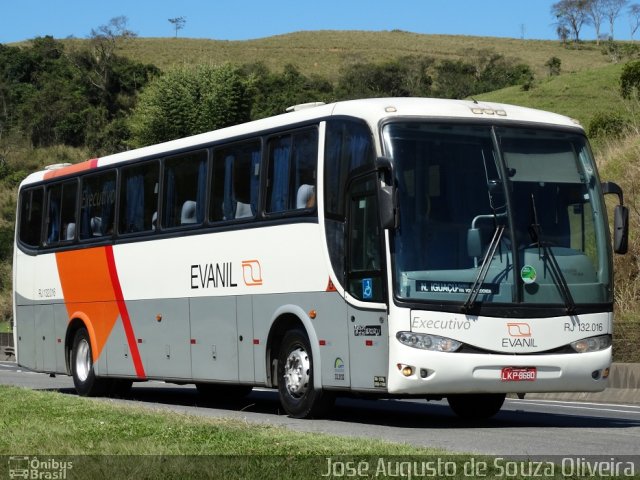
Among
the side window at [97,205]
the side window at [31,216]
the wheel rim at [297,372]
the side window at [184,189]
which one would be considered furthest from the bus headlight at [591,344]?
the side window at [31,216]

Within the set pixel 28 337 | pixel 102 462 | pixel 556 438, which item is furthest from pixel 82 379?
pixel 102 462

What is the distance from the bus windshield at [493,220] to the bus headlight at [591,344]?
411mm

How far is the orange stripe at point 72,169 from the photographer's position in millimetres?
21500

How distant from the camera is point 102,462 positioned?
9797 millimetres

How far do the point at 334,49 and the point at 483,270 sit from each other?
481 feet

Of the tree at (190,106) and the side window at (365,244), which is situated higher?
the tree at (190,106)

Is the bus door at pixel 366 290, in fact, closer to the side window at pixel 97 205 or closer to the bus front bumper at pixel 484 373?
the bus front bumper at pixel 484 373

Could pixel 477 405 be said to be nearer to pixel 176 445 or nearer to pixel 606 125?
pixel 176 445

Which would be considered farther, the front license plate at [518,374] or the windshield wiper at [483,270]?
the front license plate at [518,374]

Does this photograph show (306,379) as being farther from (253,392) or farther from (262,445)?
(253,392)

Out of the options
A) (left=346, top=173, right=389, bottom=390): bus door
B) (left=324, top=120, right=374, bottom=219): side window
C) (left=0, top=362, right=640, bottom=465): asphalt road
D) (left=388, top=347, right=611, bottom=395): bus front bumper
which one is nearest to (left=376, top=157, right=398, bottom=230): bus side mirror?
(left=346, top=173, right=389, bottom=390): bus door

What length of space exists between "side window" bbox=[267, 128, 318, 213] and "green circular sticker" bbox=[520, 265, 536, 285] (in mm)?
2577

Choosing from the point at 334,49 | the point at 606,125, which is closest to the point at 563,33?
the point at 334,49

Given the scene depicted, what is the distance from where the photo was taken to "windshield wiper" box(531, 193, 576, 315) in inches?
568
